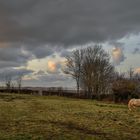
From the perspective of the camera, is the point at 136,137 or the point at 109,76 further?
the point at 109,76

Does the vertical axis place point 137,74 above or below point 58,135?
above

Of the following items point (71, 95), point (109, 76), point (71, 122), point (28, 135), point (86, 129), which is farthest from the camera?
point (109, 76)

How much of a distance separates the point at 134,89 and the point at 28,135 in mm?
58160

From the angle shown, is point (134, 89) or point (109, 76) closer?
point (134, 89)

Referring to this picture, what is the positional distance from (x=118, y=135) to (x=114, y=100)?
52.1 meters

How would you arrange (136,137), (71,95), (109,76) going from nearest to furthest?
(136,137), (71,95), (109,76)

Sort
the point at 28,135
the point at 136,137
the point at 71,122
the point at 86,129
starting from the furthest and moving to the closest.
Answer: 1. the point at 71,122
2. the point at 86,129
3. the point at 136,137
4. the point at 28,135

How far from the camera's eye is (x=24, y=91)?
84.4m

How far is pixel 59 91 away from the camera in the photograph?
→ 87625mm

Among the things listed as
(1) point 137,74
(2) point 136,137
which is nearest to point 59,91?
(1) point 137,74

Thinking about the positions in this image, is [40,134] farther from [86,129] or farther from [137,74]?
[137,74]

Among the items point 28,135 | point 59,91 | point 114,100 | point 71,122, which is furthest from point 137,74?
point 28,135

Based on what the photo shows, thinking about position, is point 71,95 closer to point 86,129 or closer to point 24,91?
point 24,91

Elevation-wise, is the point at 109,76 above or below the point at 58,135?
above
